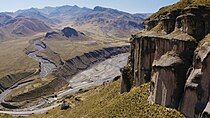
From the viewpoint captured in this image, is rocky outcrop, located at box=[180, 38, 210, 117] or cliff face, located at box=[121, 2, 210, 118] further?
cliff face, located at box=[121, 2, 210, 118]

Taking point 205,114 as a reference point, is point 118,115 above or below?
below

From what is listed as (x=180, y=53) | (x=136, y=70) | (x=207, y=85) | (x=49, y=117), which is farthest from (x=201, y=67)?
(x=49, y=117)

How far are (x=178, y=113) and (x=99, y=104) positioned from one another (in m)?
40.8

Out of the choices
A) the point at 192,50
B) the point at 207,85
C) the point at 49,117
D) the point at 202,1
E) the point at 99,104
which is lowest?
the point at 49,117

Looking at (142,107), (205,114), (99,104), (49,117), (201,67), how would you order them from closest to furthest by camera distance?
(205,114)
(201,67)
(142,107)
(99,104)
(49,117)

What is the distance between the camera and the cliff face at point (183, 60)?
74938mm

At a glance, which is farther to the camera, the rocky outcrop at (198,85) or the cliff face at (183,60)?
the cliff face at (183,60)

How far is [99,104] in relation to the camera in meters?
117

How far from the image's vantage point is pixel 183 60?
82438 millimetres

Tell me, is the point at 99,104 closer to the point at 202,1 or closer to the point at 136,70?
the point at 136,70

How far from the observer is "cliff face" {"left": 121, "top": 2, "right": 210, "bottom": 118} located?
74.9 m

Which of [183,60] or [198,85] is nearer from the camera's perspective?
[198,85]

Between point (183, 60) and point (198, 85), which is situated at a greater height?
point (183, 60)

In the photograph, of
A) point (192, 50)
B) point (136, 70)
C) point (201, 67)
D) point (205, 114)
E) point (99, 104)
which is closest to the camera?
point (205, 114)
